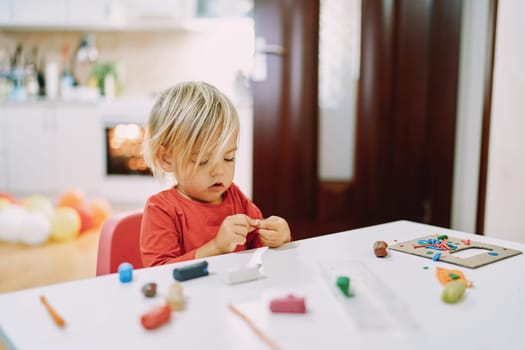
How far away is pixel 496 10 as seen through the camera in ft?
6.11

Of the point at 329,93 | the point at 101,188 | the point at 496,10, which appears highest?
the point at 496,10

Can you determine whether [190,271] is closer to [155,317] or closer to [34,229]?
[155,317]

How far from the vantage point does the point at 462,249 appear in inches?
31.0

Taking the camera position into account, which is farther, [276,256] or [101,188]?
[101,188]

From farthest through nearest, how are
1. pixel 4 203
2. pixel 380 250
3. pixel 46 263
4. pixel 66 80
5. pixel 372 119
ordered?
1. pixel 66 80
2. pixel 4 203
3. pixel 46 263
4. pixel 372 119
5. pixel 380 250

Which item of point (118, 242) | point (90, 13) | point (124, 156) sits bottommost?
point (124, 156)

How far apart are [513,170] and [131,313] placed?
1.64m

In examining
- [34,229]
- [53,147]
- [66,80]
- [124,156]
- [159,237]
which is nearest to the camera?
[159,237]

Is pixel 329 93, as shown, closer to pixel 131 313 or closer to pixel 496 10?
pixel 496 10

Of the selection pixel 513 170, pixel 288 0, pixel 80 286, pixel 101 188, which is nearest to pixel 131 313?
pixel 80 286

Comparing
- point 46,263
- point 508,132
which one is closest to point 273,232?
point 508,132

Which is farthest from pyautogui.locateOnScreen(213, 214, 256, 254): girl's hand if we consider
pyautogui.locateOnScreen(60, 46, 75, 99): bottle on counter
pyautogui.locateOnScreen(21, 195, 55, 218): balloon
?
pyautogui.locateOnScreen(60, 46, 75, 99): bottle on counter

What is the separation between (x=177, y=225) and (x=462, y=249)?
1.67 ft

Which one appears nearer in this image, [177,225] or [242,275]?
[242,275]
